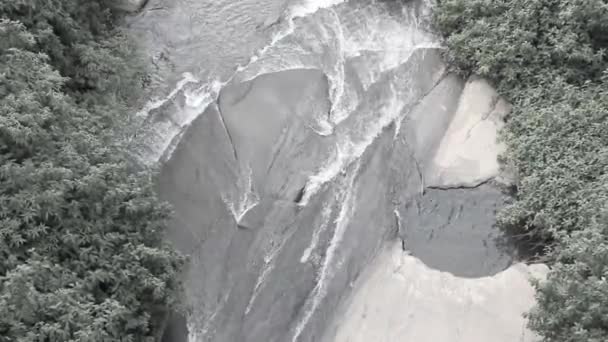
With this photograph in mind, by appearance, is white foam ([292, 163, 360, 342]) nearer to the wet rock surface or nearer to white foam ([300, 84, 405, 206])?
white foam ([300, 84, 405, 206])

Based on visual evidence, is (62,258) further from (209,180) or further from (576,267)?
(576,267)

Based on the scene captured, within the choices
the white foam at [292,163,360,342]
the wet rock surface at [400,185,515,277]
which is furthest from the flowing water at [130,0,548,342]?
the wet rock surface at [400,185,515,277]

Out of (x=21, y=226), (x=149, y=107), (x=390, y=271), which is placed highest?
(x=21, y=226)

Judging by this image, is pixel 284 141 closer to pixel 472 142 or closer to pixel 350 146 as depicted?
pixel 350 146

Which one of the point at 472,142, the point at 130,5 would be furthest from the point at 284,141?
the point at 130,5

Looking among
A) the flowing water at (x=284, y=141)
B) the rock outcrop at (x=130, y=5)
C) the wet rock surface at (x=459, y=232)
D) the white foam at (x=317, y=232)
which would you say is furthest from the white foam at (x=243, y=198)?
the rock outcrop at (x=130, y=5)

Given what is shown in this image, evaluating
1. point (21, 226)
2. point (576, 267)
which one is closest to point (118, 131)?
point (21, 226)
